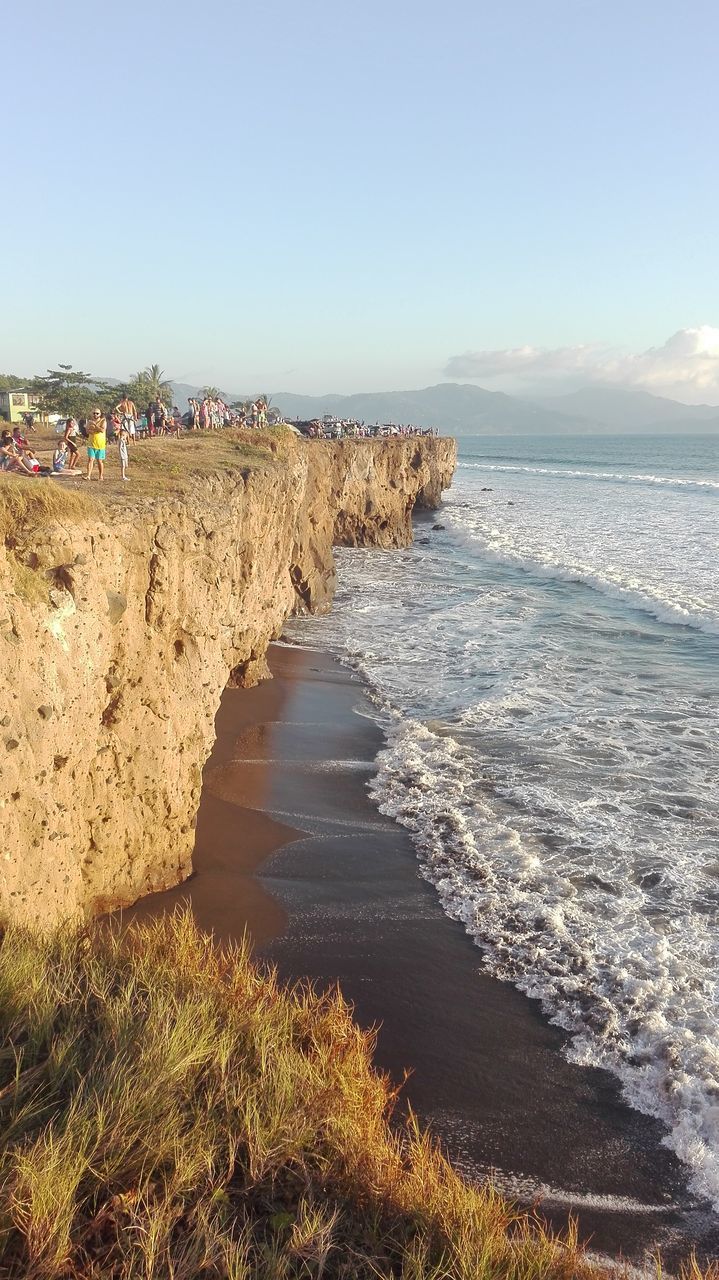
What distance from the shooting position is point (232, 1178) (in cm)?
470

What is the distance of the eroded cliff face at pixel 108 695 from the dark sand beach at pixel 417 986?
903 millimetres

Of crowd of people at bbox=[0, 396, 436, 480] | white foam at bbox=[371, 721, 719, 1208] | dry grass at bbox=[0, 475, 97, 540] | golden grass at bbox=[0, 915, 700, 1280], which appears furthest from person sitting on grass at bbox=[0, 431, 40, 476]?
golden grass at bbox=[0, 915, 700, 1280]

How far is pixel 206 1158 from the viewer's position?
4559 mm

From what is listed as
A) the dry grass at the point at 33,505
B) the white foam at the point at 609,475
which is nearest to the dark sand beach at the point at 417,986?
the dry grass at the point at 33,505

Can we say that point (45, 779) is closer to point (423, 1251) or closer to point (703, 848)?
point (423, 1251)

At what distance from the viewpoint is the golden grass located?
4.14 meters

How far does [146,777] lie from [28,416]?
24.1 meters

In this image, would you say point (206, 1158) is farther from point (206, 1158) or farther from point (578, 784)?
point (578, 784)

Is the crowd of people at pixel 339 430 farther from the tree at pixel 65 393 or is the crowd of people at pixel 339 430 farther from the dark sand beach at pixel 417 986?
the dark sand beach at pixel 417 986

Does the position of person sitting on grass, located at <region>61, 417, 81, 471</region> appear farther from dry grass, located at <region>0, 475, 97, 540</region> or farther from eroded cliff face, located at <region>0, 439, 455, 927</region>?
dry grass, located at <region>0, 475, 97, 540</region>

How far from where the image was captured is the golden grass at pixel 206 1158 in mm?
4141

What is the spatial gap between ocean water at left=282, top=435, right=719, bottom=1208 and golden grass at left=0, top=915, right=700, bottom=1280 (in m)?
2.92

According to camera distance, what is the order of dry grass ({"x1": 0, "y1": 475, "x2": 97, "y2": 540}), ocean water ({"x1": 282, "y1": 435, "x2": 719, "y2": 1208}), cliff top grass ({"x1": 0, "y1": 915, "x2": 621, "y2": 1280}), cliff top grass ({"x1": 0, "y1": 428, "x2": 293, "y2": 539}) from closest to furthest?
1. cliff top grass ({"x1": 0, "y1": 915, "x2": 621, "y2": 1280})
2. dry grass ({"x1": 0, "y1": 475, "x2": 97, "y2": 540})
3. cliff top grass ({"x1": 0, "y1": 428, "x2": 293, "y2": 539})
4. ocean water ({"x1": 282, "y1": 435, "x2": 719, "y2": 1208})

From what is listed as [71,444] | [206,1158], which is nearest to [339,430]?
[71,444]
